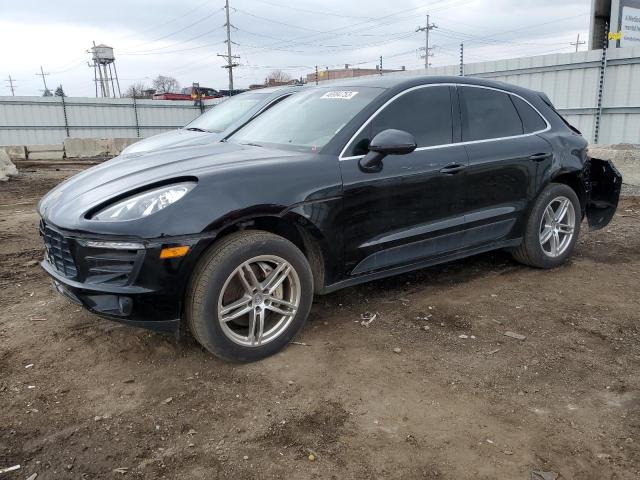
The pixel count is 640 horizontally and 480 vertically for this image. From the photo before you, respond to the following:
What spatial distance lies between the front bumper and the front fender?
4190mm

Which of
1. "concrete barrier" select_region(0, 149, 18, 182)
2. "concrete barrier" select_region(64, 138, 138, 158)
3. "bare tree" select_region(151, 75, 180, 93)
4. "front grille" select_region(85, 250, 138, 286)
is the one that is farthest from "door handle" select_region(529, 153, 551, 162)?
"bare tree" select_region(151, 75, 180, 93)

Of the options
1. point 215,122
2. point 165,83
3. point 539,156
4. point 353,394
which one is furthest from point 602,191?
point 165,83

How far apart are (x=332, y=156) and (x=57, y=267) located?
A: 1.82 m

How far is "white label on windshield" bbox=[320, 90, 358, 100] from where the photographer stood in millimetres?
3905

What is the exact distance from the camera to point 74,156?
18984 millimetres

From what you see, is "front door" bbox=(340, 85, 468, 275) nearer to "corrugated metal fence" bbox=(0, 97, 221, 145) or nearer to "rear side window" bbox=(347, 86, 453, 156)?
"rear side window" bbox=(347, 86, 453, 156)

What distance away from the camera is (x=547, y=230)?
486cm

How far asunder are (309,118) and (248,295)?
1.53m

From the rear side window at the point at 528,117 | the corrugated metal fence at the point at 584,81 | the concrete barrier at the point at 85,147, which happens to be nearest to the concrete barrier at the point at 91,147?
the concrete barrier at the point at 85,147

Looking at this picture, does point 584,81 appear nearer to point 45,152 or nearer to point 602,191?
point 602,191

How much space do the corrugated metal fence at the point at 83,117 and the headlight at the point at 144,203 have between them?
22.3 m

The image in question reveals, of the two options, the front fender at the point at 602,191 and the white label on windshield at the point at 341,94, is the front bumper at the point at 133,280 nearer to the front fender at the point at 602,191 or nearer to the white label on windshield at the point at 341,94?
the white label on windshield at the point at 341,94

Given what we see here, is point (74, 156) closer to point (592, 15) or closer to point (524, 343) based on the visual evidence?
point (592, 15)

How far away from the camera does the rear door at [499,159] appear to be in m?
4.17
